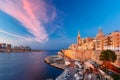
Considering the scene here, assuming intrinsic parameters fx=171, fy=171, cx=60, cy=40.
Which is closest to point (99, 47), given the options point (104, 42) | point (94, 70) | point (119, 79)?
point (104, 42)

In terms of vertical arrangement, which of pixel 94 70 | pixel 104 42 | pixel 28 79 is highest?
pixel 104 42

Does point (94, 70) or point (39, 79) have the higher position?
point (94, 70)

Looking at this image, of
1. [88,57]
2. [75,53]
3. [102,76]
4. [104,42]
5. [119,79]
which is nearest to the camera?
[119,79]

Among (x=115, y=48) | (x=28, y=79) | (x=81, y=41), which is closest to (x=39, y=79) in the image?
(x=28, y=79)

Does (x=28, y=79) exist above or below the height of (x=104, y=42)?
below

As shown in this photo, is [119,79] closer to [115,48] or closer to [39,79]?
[39,79]

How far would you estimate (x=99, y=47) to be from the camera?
44.3 meters

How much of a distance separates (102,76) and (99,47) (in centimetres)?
2473

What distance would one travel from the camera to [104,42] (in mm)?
42250

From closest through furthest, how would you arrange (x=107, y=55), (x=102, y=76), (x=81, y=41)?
(x=102, y=76), (x=107, y=55), (x=81, y=41)

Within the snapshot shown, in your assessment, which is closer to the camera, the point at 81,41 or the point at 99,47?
the point at 99,47

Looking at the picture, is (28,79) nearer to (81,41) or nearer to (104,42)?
(104,42)

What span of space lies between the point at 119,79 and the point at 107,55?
9.38 m

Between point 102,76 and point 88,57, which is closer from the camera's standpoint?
point 102,76
